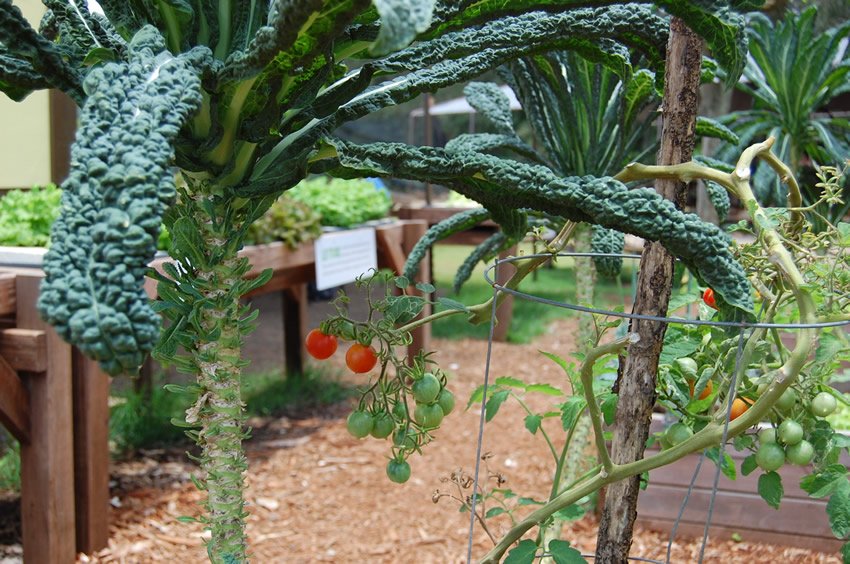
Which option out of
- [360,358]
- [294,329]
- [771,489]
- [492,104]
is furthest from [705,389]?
[294,329]

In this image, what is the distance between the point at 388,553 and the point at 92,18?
6.06ft

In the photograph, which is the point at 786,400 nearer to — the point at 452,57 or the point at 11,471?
the point at 452,57

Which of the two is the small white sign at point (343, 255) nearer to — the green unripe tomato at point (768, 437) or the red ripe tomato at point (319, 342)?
the red ripe tomato at point (319, 342)

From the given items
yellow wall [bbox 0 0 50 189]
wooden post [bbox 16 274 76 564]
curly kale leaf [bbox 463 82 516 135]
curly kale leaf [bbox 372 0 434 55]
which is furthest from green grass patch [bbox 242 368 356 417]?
curly kale leaf [bbox 372 0 434 55]

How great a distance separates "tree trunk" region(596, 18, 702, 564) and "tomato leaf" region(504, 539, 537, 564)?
12 cm

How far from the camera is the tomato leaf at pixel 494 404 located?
1.25m

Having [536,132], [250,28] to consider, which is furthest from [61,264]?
[536,132]

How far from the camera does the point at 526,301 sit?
276 inches

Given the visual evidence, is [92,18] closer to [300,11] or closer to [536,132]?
[300,11]

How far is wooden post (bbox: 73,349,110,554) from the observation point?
2.28 m

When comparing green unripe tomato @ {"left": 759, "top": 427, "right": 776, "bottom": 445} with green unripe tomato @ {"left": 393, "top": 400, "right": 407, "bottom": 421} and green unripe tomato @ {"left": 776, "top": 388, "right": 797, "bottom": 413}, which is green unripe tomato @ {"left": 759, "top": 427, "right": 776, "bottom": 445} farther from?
green unripe tomato @ {"left": 393, "top": 400, "right": 407, "bottom": 421}

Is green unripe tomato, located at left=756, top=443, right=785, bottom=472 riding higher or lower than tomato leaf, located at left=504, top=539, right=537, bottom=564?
higher

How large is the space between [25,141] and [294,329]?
1.65 m

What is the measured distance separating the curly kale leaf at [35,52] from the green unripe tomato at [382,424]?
0.58 m
